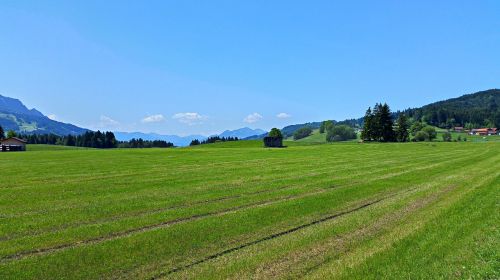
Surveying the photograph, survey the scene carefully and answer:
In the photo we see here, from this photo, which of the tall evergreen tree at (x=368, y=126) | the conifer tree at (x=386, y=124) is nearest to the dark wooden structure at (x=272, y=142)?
the tall evergreen tree at (x=368, y=126)

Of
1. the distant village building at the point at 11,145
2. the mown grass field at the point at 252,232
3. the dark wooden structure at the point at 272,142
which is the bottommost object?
the mown grass field at the point at 252,232

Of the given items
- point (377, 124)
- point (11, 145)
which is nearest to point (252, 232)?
point (377, 124)

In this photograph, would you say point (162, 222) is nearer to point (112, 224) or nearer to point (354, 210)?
point (112, 224)

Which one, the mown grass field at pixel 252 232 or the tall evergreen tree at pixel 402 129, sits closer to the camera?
the mown grass field at pixel 252 232

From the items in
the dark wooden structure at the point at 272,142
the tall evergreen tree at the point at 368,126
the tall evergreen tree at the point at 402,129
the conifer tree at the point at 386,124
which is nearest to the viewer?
the conifer tree at the point at 386,124

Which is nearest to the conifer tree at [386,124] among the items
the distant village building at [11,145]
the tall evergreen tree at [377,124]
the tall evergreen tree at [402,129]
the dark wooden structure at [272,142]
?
the tall evergreen tree at [377,124]

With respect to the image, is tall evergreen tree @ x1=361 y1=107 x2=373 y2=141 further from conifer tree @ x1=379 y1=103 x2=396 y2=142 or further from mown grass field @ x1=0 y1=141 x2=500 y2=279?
mown grass field @ x1=0 y1=141 x2=500 y2=279

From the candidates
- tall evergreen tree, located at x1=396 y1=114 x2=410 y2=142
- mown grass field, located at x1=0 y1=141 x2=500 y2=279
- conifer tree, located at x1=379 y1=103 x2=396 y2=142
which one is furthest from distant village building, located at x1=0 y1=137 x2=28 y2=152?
mown grass field, located at x1=0 y1=141 x2=500 y2=279

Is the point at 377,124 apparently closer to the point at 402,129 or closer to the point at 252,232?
the point at 402,129

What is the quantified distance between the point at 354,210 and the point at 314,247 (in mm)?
5400

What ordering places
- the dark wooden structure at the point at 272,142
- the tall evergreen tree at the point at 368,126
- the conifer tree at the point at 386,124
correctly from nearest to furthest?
the conifer tree at the point at 386,124 < the tall evergreen tree at the point at 368,126 < the dark wooden structure at the point at 272,142

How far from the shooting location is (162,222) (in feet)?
42.7

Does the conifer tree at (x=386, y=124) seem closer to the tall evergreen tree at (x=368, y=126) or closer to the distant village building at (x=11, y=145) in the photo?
the tall evergreen tree at (x=368, y=126)

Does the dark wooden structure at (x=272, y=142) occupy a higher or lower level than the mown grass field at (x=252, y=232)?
higher
